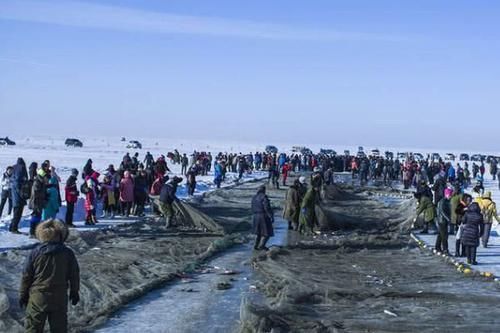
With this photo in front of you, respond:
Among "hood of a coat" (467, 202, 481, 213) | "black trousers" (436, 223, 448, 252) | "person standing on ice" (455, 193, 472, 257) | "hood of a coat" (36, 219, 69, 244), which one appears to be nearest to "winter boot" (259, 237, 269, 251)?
"black trousers" (436, 223, 448, 252)

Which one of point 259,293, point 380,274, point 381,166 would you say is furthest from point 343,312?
point 381,166

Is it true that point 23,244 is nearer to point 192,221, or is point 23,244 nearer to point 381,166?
point 192,221

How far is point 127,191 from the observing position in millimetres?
21875

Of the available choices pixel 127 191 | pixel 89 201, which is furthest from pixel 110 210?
pixel 89 201

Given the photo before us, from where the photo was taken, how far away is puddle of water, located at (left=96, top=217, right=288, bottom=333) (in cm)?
959

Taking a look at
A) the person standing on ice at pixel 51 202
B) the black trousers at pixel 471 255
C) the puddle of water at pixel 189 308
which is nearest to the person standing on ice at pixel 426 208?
the black trousers at pixel 471 255

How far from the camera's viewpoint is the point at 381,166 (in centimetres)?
5172

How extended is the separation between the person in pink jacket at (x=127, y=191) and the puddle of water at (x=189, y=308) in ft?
28.5

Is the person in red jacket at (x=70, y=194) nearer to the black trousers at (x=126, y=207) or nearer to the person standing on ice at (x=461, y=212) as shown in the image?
the black trousers at (x=126, y=207)

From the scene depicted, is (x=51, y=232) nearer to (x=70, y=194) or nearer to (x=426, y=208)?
(x=70, y=194)

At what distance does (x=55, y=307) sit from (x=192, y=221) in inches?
517

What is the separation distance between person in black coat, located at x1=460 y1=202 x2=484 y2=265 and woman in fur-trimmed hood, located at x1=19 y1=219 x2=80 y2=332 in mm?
9888

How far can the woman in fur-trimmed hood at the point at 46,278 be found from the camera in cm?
703

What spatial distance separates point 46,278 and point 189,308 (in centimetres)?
391
